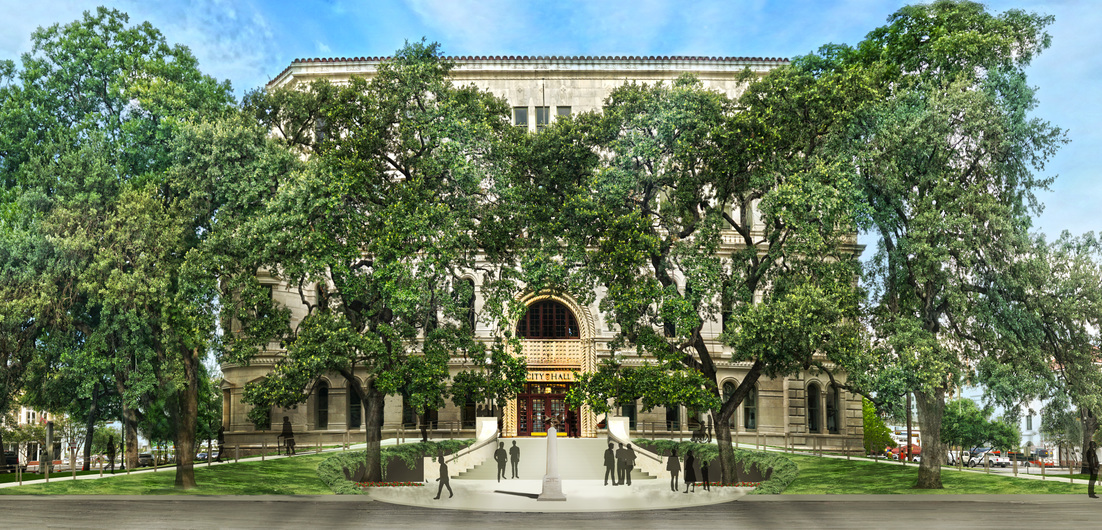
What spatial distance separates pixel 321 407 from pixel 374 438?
1742cm

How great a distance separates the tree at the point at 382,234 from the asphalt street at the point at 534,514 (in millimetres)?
5019

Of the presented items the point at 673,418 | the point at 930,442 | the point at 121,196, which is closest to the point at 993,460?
the point at 673,418

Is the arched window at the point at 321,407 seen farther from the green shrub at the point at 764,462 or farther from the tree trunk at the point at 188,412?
the green shrub at the point at 764,462

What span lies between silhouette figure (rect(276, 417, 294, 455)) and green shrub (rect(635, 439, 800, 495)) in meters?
17.6

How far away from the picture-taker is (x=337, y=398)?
149 ft

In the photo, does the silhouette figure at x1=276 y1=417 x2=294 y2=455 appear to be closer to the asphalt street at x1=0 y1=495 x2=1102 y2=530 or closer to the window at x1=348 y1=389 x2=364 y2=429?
the window at x1=348 y1=389 x2=364 y2=429

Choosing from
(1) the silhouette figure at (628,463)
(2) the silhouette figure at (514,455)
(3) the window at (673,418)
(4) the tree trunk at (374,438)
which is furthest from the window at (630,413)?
(4) the tree trunk at (374,438)

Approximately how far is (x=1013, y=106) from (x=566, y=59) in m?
24.9

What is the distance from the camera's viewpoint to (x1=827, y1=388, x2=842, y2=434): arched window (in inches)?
1844

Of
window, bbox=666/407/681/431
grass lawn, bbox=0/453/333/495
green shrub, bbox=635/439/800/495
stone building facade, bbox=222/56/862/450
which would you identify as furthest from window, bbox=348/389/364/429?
green shrub, bbox=635/439/800/495

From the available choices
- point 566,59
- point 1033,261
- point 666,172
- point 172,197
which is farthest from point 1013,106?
point 172,197

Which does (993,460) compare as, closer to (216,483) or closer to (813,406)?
(813,406)

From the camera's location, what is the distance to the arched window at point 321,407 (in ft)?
150

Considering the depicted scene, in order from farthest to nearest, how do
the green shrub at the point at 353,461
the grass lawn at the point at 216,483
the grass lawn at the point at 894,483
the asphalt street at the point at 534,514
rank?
the grass lawn at the point at 894,483 → the grass lawn at the point at 216,483 → the green shrub at the point at 353,461 → the asphalt street at the point at 534,514
